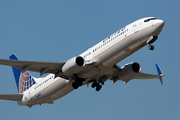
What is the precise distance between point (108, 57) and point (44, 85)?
9628mm

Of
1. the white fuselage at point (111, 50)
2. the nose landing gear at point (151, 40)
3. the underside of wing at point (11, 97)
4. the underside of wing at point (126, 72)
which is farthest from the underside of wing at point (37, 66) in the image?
the nose landing gear at point (151, 40)

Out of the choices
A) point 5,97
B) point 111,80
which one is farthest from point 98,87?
point 5,97

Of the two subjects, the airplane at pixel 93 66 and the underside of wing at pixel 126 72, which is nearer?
the airplane at pixel 93 66

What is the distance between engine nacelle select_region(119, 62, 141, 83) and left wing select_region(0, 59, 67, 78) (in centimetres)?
807

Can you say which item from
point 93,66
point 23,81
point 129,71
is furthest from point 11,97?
point 129,71

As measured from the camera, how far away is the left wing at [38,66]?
113 ft

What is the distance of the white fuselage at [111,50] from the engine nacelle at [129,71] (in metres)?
3.93

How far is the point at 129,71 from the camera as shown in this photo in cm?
3988

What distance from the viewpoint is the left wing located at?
3453 centimetres

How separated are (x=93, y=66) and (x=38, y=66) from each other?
606 cm

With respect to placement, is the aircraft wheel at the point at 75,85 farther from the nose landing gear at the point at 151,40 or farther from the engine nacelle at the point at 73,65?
the nose landing gear at the point at 151,40

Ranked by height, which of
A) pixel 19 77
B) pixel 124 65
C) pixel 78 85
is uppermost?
pixel 19 77

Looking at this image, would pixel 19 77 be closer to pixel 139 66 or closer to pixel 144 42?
pixel 139 66

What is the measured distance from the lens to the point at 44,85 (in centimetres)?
3991
